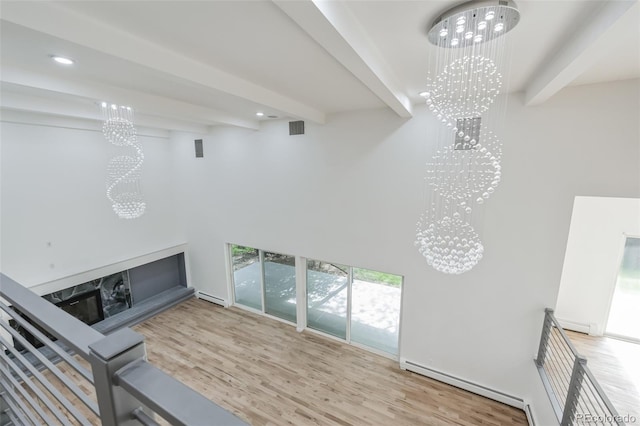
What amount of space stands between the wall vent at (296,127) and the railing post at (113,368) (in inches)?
184

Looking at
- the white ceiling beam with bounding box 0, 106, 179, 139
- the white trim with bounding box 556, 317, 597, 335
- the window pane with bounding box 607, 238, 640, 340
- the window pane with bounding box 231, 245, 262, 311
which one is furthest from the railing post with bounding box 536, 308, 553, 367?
the white ceiling beam with bounding box 0, 106, 179, 139

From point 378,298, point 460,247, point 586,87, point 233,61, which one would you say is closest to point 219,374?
point 378,298

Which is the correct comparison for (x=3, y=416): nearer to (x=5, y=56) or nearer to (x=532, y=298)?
(x=5, y=56)

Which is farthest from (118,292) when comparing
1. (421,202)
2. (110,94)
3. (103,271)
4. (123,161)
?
(421,202)

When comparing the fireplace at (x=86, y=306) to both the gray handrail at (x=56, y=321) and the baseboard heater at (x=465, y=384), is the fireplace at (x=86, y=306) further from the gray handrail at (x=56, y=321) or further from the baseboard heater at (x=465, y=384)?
the baseboard heater at (x=465, y=384)

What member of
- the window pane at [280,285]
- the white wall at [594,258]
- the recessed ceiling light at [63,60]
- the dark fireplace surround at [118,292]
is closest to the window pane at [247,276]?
the window pane at [280,285]

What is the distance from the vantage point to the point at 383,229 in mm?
4598

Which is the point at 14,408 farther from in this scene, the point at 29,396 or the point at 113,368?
the point at 113,368

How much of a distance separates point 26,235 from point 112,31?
4.80 m

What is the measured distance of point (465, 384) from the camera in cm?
425

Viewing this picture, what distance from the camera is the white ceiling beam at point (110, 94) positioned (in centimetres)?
269

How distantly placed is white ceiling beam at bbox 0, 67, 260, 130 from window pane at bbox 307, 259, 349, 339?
3.49 metres

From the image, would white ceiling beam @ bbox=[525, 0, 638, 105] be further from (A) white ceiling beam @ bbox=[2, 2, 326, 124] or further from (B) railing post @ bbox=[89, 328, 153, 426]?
(A) white ceiling beam @ bbox=[2, 2, 326, 124]

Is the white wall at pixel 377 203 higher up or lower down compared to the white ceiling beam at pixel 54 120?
lower down
